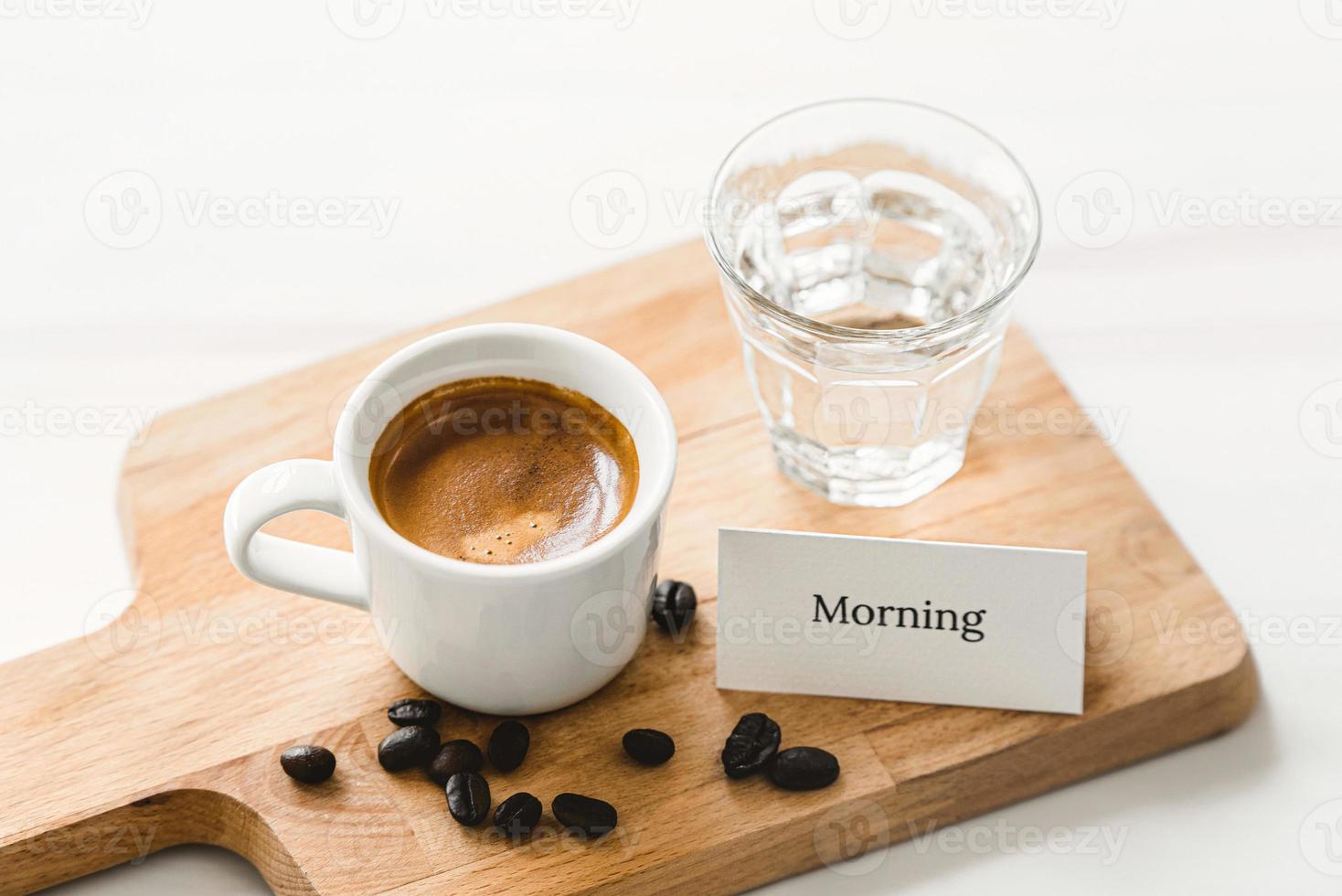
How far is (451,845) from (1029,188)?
101cm

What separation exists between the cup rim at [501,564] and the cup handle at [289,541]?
36mm

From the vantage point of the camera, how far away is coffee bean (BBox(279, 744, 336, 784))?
1604 millimetres

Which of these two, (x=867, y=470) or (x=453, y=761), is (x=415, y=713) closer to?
(x=453, y=761)

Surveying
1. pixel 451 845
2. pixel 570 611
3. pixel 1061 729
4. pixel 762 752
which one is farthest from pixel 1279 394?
pixel 451 845

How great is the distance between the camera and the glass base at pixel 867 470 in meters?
1.92

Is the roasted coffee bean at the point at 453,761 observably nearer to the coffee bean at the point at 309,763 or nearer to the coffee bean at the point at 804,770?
the coffee bean at the point at 309,763

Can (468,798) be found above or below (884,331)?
below

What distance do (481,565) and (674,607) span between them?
0.34 meters

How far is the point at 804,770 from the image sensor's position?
1.62m

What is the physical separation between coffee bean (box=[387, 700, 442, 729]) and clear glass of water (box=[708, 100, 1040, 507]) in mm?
549

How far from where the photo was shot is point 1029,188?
72.6 inches

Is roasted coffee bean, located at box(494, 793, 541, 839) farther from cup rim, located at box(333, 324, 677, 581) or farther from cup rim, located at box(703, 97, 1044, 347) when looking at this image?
cup rim, located at box(703, 97, 1044, 347)

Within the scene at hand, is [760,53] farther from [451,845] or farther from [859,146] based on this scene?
[451,845]

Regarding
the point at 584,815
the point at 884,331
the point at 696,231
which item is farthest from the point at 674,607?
the point at 696,231
